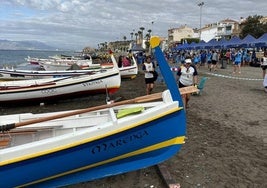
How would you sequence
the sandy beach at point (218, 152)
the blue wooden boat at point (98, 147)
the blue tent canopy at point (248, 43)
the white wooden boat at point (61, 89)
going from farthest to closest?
1. the blue tent canopy at point (248, 43)
2. the white wooden boat at point (61, 89)
3. the sandy beach at point (218, 152)
4. the blue wooden boat at point (98, 147)

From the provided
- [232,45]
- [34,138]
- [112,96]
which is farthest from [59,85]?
[232,45]

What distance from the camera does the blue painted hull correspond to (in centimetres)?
454

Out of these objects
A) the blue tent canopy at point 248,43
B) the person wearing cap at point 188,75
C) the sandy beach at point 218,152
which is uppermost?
the blue tent canopy at point 248,43

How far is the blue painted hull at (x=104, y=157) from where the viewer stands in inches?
179

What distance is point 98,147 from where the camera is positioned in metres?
4.82

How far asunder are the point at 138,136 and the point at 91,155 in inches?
30.4

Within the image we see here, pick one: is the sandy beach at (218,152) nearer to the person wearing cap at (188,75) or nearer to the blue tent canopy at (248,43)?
the person wearing cap at (188,75)

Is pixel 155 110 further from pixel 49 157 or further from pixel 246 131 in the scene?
pixel 246 131

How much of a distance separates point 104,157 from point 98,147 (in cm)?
25

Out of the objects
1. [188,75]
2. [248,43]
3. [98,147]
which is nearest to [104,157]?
[98,147]

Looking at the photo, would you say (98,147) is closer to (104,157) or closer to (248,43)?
(104,157)

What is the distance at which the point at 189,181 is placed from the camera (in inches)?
210

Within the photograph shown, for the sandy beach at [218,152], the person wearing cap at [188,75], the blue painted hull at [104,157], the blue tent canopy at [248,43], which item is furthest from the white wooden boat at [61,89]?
A: the blue tent canopy at [248,43]

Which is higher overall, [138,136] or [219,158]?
[138,136]
